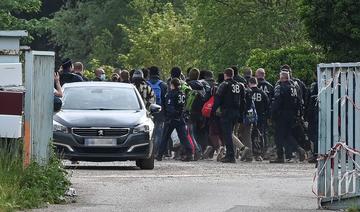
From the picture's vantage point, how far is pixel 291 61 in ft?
110

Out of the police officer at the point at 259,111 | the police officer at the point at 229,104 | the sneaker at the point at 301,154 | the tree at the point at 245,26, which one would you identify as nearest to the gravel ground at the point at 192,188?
the police officer at the point at 229,104

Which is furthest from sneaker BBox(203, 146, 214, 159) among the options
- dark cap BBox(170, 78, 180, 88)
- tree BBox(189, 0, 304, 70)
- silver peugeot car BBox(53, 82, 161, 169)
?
tree BBox(189, 0, 304, 70)

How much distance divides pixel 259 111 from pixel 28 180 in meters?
12.8

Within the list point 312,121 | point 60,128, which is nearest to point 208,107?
point 312,121

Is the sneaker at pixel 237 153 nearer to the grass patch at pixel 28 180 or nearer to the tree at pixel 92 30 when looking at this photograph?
the grass patch at pixel 28 180

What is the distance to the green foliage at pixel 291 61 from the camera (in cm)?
3306

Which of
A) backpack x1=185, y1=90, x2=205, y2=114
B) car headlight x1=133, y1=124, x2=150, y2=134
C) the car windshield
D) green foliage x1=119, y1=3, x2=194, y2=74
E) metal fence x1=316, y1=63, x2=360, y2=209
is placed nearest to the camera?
metal fence x1=316, y1=63, x2=360, y2=209

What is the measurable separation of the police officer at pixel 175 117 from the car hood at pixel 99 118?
3991 mm

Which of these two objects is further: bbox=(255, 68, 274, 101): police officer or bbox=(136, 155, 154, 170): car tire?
bbox=(255, 68, 274, 101): police officer

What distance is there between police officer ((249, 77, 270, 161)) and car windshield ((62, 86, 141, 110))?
406 centimetres

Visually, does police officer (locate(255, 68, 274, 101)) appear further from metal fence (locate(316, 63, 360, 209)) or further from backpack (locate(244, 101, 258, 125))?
metal fence (locate(316, 63, 360, 209))

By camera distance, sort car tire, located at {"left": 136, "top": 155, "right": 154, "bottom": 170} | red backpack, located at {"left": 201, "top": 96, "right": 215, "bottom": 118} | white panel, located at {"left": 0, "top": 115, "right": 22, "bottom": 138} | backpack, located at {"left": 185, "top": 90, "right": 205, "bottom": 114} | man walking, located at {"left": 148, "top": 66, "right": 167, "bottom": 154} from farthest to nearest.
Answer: backpack, located at {"left": 185, "top": 90, "right": 205, "bottom": 114}, man walking, located at {"left": 148, "top": 66, "right": 167, "bottom": 154}, red backpack, located at {"left": 201, "top": 96, "right": 215, "bottom": 118}, car tire, located at {"left": 136, "top": 155, "right": 154, "bottom": 170}, white panel, located at {"left": 0, "top": 115, "right": 22, "bottom": 138}

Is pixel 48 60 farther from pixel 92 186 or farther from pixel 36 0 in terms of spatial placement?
pixel 36 0

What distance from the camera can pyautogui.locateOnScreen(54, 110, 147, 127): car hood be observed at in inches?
904
